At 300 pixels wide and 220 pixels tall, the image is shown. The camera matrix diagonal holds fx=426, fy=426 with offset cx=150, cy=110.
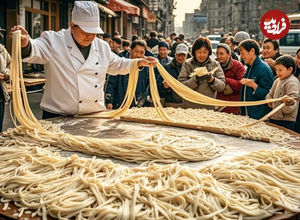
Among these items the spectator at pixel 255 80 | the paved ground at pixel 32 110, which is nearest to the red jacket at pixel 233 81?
the spectator at pixel 255 80

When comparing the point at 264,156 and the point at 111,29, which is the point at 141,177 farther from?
the point at 111,29

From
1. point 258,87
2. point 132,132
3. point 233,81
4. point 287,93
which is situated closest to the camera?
point 132,132

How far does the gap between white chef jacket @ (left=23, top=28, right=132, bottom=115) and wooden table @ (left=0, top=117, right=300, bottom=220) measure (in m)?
0.16

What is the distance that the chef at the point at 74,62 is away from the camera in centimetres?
359

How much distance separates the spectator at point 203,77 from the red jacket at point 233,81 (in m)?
0.29

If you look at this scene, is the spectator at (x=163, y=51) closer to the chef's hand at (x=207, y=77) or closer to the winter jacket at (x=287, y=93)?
the chef's hand at (x=207, y=77)

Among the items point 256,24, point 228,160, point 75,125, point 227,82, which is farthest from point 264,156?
point 256,24

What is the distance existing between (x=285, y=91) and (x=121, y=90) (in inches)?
86.0

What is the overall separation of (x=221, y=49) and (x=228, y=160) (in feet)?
10.9

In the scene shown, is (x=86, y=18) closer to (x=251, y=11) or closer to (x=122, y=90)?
(x=122, y=90)

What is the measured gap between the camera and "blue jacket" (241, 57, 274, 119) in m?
4.84

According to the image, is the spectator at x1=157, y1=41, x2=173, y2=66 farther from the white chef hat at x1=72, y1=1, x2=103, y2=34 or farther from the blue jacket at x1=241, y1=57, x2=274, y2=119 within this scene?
the white chef hat at x1=72, y1=1, x2=103, y2=34

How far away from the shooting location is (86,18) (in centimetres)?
356

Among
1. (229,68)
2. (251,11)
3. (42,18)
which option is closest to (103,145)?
(229,68)
